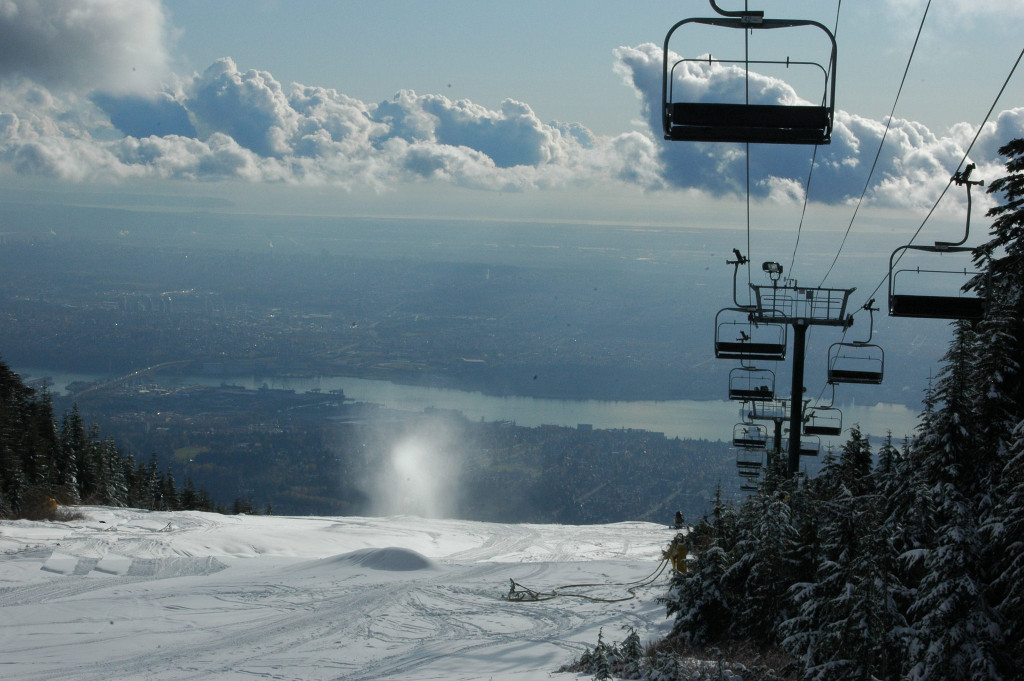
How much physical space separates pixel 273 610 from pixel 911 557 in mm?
12606

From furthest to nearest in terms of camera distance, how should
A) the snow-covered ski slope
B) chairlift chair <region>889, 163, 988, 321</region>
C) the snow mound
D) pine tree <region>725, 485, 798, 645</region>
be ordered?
the snow mound < the snow-covered ski slope < pine tree <region>725, 485, 798, 645</region> < chairlift chair <region>889, 163, 988, 321</region>

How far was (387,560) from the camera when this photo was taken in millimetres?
21766

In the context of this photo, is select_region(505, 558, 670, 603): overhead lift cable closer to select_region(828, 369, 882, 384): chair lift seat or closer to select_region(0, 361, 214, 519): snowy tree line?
select_region(828, 369, 882, 384): chair lift seat

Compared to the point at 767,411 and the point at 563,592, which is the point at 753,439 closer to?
the point at 767,411

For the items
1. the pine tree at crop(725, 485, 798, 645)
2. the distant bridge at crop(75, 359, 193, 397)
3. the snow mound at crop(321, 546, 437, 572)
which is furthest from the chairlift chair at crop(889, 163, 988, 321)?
the distant bridge at crop(75, 359, 193, 397)

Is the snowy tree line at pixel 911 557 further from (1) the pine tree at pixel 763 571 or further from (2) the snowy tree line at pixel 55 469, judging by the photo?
(2) the snowy tree line at pixel 55 469

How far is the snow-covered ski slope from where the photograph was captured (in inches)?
517

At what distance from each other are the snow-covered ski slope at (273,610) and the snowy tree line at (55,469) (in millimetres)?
5819

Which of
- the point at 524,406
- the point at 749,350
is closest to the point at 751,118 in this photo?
the point at 749,350

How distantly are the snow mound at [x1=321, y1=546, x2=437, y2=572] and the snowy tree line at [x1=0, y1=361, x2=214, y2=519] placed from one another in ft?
43.5

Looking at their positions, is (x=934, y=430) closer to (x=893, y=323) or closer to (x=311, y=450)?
(x=311, y=450)

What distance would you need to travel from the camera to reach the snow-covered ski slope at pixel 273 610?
13125mm

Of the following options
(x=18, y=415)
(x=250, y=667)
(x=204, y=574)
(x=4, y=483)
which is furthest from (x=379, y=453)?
(x=250, y=667)

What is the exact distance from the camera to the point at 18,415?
Result: 41625 mm
